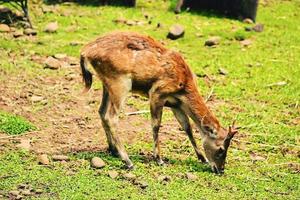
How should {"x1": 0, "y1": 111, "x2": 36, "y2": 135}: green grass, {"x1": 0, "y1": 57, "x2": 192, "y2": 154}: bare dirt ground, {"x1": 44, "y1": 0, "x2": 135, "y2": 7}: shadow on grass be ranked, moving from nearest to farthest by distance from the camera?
{"x1": 0, "y1": 57, "x2": 192, "y2": 154}: bare dirt ground → {"x1": 0, "y1": 111, "x2": 36, "y2": 135}: green grass → {"x1": 44, "y1": 0, "x2": 135, "y2": 7}: shadow on grass

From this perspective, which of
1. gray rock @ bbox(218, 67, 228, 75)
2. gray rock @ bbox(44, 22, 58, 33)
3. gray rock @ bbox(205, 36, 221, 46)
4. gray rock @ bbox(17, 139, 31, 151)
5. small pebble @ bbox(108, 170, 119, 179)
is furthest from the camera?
gray rock @ bbox(44, 22, 58, 33)

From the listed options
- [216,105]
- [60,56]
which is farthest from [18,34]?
[216,105]

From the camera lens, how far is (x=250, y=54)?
452 inches

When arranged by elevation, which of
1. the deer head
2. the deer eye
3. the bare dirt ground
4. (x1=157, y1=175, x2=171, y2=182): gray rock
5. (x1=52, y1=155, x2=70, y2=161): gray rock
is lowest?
the bare dirt ground

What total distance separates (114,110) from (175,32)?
5.19 meters

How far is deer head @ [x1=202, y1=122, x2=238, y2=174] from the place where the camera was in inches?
281

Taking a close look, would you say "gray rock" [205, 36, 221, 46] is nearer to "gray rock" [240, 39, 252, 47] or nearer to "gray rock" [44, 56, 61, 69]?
"gray rock" [240, 39, 252, 47]

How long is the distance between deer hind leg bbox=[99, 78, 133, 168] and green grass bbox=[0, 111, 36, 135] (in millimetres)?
1114

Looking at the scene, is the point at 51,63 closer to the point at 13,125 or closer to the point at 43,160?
the point at 13,125

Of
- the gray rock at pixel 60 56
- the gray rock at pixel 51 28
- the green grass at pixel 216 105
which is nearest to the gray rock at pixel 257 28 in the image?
the green grass at pixel 216 105

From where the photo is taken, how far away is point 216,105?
9.33 meters

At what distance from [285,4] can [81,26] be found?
516 cm

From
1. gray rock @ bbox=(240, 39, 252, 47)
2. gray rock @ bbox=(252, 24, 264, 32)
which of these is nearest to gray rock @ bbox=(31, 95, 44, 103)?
gray rock @ bbox=(240, 39, 252, 47)

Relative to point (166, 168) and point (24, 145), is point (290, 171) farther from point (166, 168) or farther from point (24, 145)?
point (24, 145)
